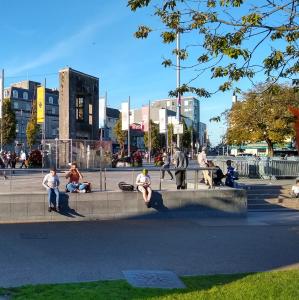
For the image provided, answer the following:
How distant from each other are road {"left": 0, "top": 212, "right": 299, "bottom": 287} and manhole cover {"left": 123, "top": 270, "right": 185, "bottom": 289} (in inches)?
10.7

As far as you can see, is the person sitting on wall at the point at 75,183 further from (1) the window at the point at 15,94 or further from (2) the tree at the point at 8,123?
(1) the window at the point at 15,94

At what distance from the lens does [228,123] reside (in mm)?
46344

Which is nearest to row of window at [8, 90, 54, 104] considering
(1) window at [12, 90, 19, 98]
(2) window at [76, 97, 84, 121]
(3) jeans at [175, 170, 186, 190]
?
(1) window at [12, 90, 19, 98]

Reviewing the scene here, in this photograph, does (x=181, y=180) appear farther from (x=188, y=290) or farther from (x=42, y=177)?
(x=188, y=290)

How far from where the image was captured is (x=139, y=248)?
10.8 m

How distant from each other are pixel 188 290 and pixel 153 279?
925mm

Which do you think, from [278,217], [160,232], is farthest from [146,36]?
[278,217]

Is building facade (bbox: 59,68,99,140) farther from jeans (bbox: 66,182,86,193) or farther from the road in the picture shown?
the road

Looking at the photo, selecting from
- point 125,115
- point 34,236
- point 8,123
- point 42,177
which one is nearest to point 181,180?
point 42,177

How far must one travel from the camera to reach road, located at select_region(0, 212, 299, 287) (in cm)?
859

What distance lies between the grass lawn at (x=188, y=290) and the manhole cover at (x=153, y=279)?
0.55 ft

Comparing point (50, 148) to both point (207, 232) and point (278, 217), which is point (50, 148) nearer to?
point (278, 217)

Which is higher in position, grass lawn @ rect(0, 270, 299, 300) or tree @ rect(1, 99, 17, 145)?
tree @ rect(1, 99, 17, 145)

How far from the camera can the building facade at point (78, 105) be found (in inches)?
1484
